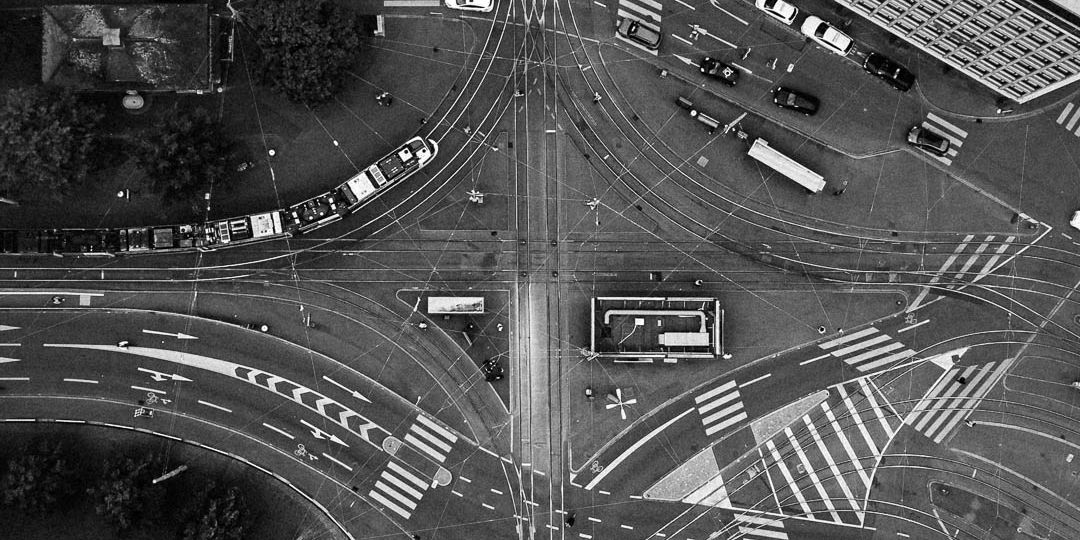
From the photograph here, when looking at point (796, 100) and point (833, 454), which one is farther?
point (833, 454)

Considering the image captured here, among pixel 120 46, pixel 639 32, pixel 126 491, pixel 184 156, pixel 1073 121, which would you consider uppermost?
pixel 1073 121

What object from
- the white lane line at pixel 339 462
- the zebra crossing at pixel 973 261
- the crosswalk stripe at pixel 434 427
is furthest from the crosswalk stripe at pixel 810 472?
the white lane line at pixel 339 462

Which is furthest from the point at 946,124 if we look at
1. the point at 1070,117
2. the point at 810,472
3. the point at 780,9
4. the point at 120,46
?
the point at 120,46

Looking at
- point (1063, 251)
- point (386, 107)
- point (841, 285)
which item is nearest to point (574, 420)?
point (841, 285)

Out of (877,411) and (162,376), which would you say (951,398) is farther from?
(162,376)

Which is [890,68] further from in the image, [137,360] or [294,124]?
[137,360]

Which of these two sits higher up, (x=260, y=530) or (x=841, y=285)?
(x=841, y=285)

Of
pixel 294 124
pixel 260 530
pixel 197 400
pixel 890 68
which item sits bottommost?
pixel 260 530
